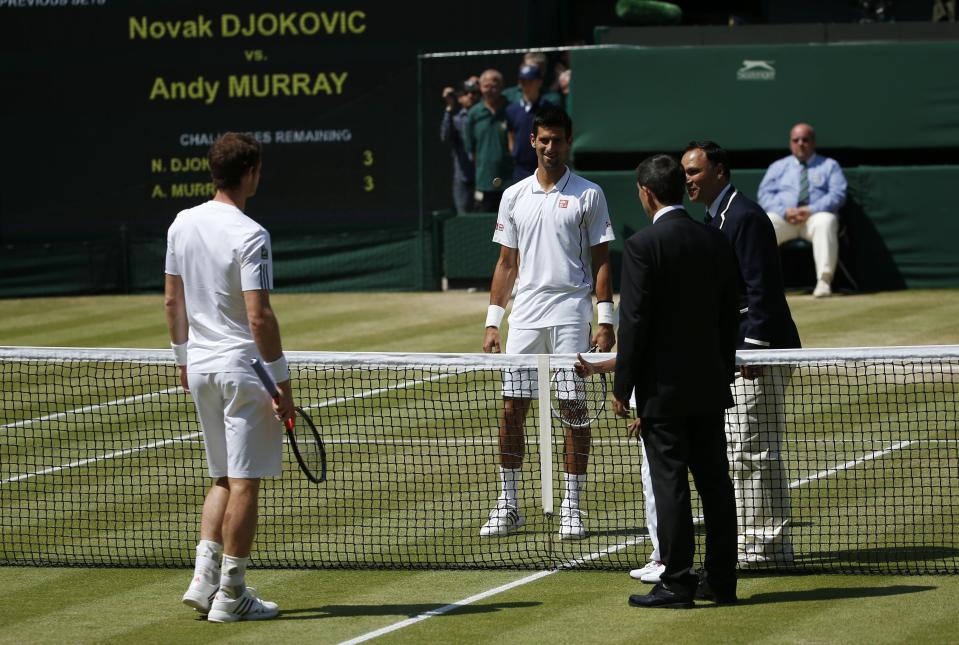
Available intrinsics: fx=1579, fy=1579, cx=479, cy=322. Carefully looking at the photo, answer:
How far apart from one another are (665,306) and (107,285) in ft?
48.7

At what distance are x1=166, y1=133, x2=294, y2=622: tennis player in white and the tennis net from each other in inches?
43.8

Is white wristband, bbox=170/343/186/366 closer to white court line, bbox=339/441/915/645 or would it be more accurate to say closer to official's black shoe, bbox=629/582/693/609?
white court line, bbox=339/441/915/645

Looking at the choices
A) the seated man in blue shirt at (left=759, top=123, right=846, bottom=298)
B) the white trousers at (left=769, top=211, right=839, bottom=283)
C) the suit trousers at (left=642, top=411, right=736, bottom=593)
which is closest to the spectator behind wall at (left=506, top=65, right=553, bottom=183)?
the seated man in blue shirt at (left=759, top=123, right=846, bottom=298)

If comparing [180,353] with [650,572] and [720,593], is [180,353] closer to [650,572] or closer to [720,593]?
[650,572]

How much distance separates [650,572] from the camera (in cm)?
759

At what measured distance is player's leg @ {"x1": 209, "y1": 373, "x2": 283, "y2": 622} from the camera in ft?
22.9

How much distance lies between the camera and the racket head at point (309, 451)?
23.4ft

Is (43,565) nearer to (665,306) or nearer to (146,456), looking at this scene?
(146,456)

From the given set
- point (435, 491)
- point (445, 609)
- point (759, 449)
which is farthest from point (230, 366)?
point (435, 491)

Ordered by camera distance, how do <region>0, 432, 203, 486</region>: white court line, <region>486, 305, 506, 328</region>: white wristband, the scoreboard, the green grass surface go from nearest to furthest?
1. the green grass surface
2. <region>486, 305, 506, 328</region>: white wristband
3. <region>0, 432, 203, 486</region>: white court line
4. the scoreboard

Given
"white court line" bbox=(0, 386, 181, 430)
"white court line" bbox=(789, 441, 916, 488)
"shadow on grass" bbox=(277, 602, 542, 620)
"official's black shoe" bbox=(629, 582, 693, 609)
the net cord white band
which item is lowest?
"shadow on grass" bbox=(277, 602, 542, 620)

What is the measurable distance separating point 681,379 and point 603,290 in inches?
73.7

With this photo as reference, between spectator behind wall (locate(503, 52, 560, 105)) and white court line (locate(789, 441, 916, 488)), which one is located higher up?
spectator behind wall (locate(503, 52, 560, 105))

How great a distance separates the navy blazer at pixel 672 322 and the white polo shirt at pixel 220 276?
5.32 feet
